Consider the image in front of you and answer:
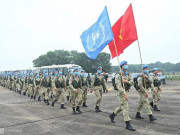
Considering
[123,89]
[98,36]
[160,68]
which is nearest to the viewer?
[123,89]

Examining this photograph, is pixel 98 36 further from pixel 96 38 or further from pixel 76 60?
pixel 76 60

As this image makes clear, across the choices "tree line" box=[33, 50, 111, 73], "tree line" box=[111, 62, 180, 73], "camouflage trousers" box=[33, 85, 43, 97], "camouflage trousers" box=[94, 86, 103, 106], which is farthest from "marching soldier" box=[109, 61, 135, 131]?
"tree line" box=[111, 62, 180, 73]

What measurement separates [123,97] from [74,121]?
2.13 metres

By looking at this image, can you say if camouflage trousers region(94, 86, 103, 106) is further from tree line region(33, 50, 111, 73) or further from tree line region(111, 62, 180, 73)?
tree line region(111, 62, 180, 73)

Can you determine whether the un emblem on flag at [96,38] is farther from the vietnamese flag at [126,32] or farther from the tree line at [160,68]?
the tree line at [160,68]

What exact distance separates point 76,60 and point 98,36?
54677 millimetres

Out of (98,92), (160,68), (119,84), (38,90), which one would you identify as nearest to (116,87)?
(119,84)

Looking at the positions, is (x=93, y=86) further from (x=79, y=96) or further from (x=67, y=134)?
(x=67, y=134)

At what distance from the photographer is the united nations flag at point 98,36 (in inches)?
247

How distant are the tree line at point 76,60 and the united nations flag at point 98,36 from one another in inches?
1971

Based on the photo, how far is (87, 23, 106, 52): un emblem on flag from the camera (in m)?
6.51

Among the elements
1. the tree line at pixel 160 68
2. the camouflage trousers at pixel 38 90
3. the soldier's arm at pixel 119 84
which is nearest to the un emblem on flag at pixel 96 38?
the soldier's arm at pixel 119 84

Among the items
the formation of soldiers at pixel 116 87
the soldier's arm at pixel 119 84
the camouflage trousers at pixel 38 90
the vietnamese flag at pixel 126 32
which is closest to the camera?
the soldier's arm at pixel 119 84

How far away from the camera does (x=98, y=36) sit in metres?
6.66
